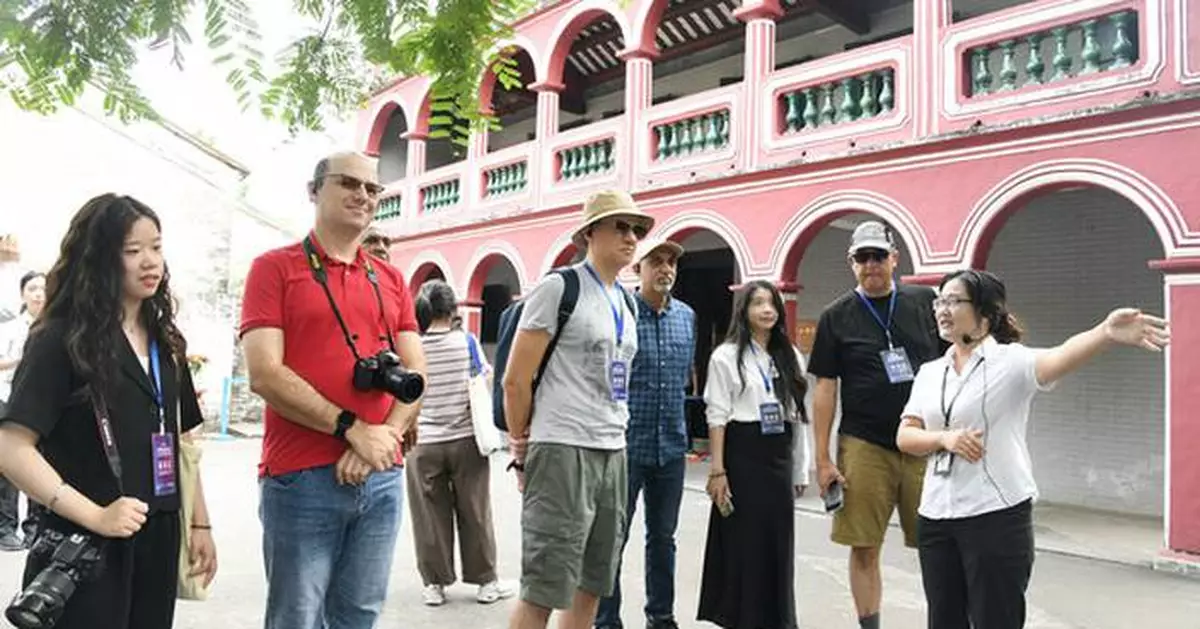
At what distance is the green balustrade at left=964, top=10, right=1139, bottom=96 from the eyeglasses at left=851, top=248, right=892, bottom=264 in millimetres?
3839

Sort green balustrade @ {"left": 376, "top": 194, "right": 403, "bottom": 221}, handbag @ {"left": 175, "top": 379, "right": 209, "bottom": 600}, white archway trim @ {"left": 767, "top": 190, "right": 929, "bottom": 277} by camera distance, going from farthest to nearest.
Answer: green balustrade @ {"left": 376, "top": 194, "right": 403, "bottom": 221}
white archway trim @ {"left": 767, "top": 190, "right": 929, "bottom": 277}
handbag @ {"left": 175, "top": 379, "right": 209, "bottom": 600}

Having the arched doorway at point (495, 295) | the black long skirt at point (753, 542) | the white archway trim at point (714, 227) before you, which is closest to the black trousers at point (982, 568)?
the black long skirt at point (753, 542)

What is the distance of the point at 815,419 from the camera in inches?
150

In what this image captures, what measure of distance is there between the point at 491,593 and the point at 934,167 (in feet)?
16.6

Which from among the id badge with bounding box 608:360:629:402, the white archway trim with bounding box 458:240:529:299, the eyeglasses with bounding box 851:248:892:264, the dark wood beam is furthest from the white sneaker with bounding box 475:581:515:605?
the dark wood beam

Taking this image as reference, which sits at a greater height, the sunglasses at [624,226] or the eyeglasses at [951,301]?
the sunglasses at [624,226]

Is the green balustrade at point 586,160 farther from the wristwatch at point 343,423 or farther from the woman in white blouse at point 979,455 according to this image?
the wristwatch at point 343,423

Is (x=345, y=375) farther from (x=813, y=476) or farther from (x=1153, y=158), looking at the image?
(x=813, y=476)

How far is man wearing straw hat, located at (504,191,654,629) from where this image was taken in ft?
9.16

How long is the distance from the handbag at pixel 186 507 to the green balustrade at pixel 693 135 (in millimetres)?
7249

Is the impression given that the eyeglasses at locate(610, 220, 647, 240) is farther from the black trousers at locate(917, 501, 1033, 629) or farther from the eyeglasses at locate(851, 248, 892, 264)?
the black trousers at locate(917, 501, 1033, 629)

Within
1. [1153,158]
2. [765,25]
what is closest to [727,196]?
[765,25]

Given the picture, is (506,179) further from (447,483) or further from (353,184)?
(353,184)

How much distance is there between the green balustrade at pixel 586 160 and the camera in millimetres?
10070
